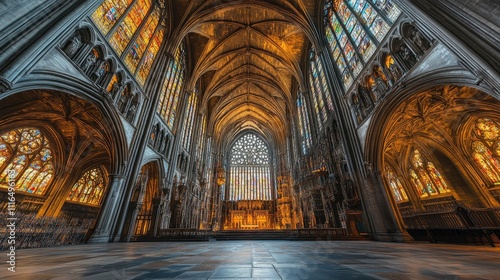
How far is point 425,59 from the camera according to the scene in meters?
6.72

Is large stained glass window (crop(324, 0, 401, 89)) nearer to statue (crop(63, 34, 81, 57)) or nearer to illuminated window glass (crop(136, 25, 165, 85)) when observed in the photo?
illuminated window glass (crop(136, 25, 165, 85))

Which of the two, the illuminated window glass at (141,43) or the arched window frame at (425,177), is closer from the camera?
the illuminated window glass at (141,43)

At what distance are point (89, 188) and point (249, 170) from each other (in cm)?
2303

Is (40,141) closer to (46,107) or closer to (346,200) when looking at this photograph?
(46,107)

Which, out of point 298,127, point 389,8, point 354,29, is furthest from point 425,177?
point 389,8

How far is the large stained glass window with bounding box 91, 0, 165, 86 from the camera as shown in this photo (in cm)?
908

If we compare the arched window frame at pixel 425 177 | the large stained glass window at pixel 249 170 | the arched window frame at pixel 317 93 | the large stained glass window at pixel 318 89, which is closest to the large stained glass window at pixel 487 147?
the arched window frame at pixel 425 177

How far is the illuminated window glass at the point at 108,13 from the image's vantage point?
8.48 m

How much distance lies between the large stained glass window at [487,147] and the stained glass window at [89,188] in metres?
26.6

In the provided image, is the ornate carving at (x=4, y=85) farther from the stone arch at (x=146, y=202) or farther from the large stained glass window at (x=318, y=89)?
the large stained glass window at (x=318, y=89)

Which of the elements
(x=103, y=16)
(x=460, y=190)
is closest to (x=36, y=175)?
(x=103, y=16)

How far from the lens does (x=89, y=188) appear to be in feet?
52.7

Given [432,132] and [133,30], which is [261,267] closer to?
[133,30]

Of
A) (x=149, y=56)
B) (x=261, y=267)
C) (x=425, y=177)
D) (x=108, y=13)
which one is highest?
(x=149, y=56)
